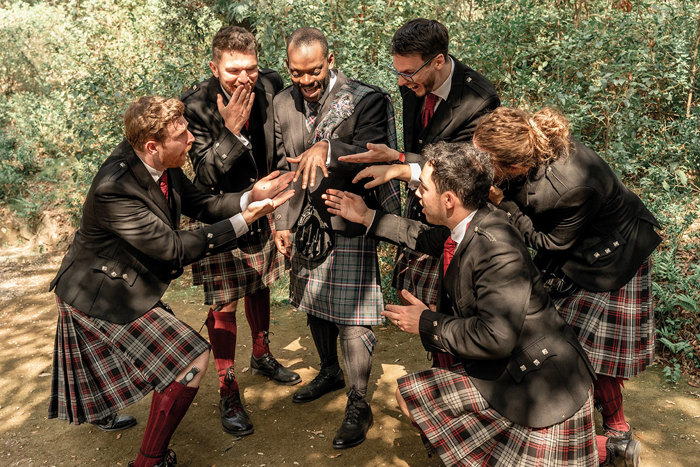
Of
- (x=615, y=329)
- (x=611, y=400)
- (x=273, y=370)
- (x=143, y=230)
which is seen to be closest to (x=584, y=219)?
(x=615, y=329)

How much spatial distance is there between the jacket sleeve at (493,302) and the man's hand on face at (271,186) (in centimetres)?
124

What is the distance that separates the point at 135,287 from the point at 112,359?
47 centimetres

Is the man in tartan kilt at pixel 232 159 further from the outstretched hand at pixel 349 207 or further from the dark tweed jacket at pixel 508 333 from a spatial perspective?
the dark tweed jacket at pixel 508 333

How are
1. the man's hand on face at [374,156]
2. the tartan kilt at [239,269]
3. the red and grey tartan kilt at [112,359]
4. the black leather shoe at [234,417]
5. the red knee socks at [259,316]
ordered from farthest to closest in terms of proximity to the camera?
the red knee socks at [259,316] → the tartan kilt at [239,269] → the black leather shoe at [234,417] → the man's hand on face at [374,156] → the red and grey tartan kilt at [112,359]

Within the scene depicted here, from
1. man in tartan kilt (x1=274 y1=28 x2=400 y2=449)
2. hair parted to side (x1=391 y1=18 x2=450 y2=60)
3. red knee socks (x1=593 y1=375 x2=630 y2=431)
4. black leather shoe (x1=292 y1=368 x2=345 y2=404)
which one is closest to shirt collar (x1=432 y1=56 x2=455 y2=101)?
hair parted to side (x1=391 y1=18 x2=450 y2=60)

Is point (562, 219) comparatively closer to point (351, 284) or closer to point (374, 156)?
point (374, 156)

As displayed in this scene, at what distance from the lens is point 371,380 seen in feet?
12.9

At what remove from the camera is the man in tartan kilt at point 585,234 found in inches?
100

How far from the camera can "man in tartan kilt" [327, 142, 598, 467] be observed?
2244 mm

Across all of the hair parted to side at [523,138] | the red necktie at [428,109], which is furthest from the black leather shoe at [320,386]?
the hair parted to side at [523,138]

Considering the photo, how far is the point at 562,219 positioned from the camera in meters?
2.64

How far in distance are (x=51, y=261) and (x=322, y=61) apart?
5202mm

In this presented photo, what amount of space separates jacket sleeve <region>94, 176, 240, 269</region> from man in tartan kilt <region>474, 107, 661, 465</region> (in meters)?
1.47

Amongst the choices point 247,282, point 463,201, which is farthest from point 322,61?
point 247,282
